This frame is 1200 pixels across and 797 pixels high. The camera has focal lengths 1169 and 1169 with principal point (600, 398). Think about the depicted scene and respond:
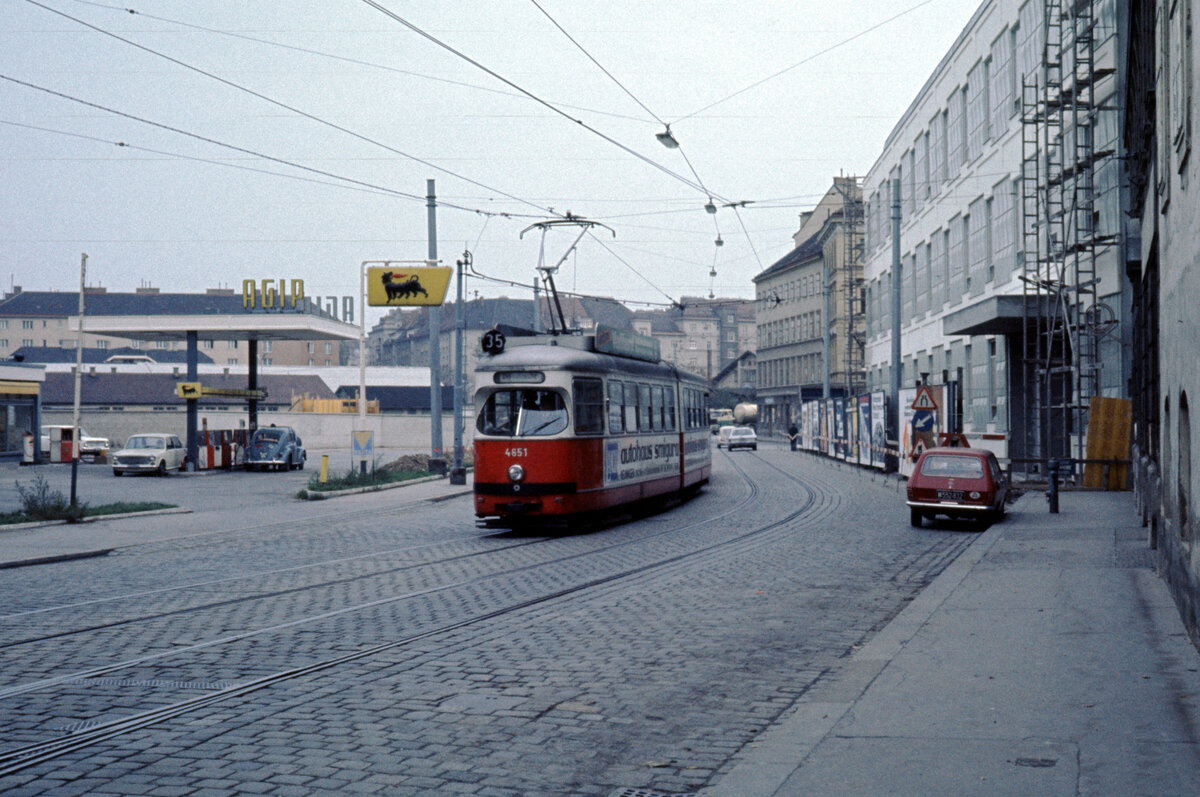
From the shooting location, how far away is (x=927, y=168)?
4506 cm

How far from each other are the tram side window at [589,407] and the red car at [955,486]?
5337 millimetres

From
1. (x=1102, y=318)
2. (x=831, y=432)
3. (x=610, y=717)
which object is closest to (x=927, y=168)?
(x=831, y=432)

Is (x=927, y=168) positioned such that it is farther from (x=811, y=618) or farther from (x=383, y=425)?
(x=383, y=425)

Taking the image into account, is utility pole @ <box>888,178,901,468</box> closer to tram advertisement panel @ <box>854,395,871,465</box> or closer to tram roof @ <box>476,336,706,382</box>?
tram advertisement panel @ <box>854,395,871,465</box>

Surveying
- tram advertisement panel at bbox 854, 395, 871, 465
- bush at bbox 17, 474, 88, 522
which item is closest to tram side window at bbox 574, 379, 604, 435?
bush at bbox 17, 474, 88, 522

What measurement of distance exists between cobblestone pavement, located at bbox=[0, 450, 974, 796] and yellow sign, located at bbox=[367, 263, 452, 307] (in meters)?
16.5

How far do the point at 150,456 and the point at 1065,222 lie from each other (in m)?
29.4

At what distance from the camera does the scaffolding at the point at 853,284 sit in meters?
72.9

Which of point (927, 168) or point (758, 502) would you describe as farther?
point (927, 168)

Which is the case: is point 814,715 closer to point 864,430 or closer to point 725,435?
point 864,430

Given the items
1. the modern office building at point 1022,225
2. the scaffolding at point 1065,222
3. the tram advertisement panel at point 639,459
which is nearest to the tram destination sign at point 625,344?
the tram advertisement panel at point 639,459

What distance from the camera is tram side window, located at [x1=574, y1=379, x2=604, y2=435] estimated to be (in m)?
18.8

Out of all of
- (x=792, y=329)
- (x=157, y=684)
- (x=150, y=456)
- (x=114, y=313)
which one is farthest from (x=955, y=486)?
(x=114, y=313)

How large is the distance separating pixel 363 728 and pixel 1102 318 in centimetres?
2487
